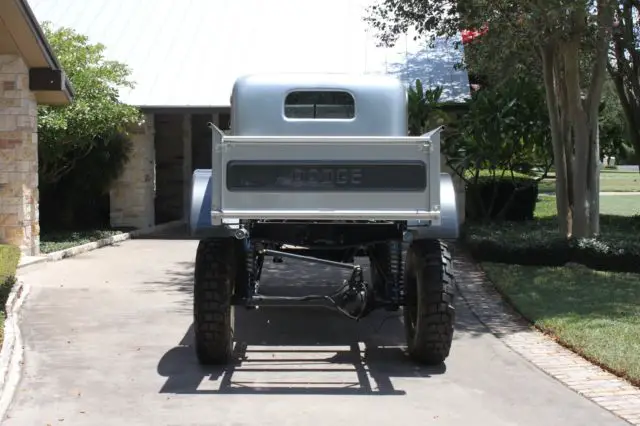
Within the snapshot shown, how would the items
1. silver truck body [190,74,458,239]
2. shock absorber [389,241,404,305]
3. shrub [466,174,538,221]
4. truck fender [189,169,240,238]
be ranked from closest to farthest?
silver truck body [190,74,458,239] → truck fender [189,169,240,238] → shock absorber [389,241,404,305] → shrub [466,174,538,221]

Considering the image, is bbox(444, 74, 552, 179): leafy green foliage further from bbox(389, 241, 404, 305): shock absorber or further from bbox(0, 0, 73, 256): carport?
bbox(389, 241, 404, 305): shock absorber

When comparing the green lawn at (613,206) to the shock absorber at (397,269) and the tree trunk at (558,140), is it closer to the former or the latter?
the tree trunk at (558,140)

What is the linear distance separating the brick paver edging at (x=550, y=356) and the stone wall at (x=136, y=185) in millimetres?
8989

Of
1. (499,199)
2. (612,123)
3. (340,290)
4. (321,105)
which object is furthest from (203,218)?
(612,123)

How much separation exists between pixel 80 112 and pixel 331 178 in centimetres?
967

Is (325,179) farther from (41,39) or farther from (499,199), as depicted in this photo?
(499,199)

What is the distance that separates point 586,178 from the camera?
43.8 feet

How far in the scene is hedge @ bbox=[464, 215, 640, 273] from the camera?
476 inches

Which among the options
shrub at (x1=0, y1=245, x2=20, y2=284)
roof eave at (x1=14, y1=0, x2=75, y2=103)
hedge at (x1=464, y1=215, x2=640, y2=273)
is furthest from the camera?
hedge at (x1=464, y1=215, x2=640, y2=273)

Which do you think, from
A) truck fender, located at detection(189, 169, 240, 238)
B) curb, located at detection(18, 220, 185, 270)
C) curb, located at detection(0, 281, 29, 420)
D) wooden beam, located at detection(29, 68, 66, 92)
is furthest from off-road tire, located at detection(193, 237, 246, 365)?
wooden beam, located at detection(29, 68, 66, 92)

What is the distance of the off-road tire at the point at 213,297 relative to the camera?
659cm

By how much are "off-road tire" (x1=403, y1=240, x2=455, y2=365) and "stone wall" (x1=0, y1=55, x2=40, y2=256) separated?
8277mm

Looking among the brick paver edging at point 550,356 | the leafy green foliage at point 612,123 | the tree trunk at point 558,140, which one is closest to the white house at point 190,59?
the tree trunk at point 558,140

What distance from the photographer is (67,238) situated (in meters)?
16.0
